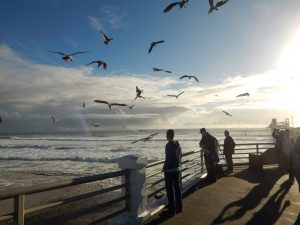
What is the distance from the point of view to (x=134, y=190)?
7125 mm

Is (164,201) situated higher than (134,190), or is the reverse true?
(134,190)

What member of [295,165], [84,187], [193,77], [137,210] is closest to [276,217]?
[295,165]

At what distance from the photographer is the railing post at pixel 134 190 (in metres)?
7.01

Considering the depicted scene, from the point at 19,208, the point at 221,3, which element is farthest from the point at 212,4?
the point at 19,208

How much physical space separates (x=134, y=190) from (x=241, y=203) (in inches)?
132

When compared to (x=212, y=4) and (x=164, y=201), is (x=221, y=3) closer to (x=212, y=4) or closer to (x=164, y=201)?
(x=212, y=4)

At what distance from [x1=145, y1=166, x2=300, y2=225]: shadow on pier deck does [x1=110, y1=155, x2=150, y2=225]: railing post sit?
34 cm

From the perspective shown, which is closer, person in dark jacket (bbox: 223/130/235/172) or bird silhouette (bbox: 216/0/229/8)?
bird silhouette (bbox: 216/0/229/8)

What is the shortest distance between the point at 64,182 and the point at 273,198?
6.66 m

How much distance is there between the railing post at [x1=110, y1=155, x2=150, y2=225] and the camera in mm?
7008

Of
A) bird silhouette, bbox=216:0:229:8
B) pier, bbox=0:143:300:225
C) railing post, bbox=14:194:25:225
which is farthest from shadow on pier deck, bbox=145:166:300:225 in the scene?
bird silhouette, bbox=216:0:229:8

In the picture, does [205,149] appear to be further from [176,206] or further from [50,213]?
[50,213]

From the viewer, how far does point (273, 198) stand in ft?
32.0

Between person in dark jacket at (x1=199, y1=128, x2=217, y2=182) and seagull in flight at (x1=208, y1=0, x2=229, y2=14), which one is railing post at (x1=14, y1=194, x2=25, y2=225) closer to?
seagull in flight at (x1=208, y1=0, x2=229, y2=14)
